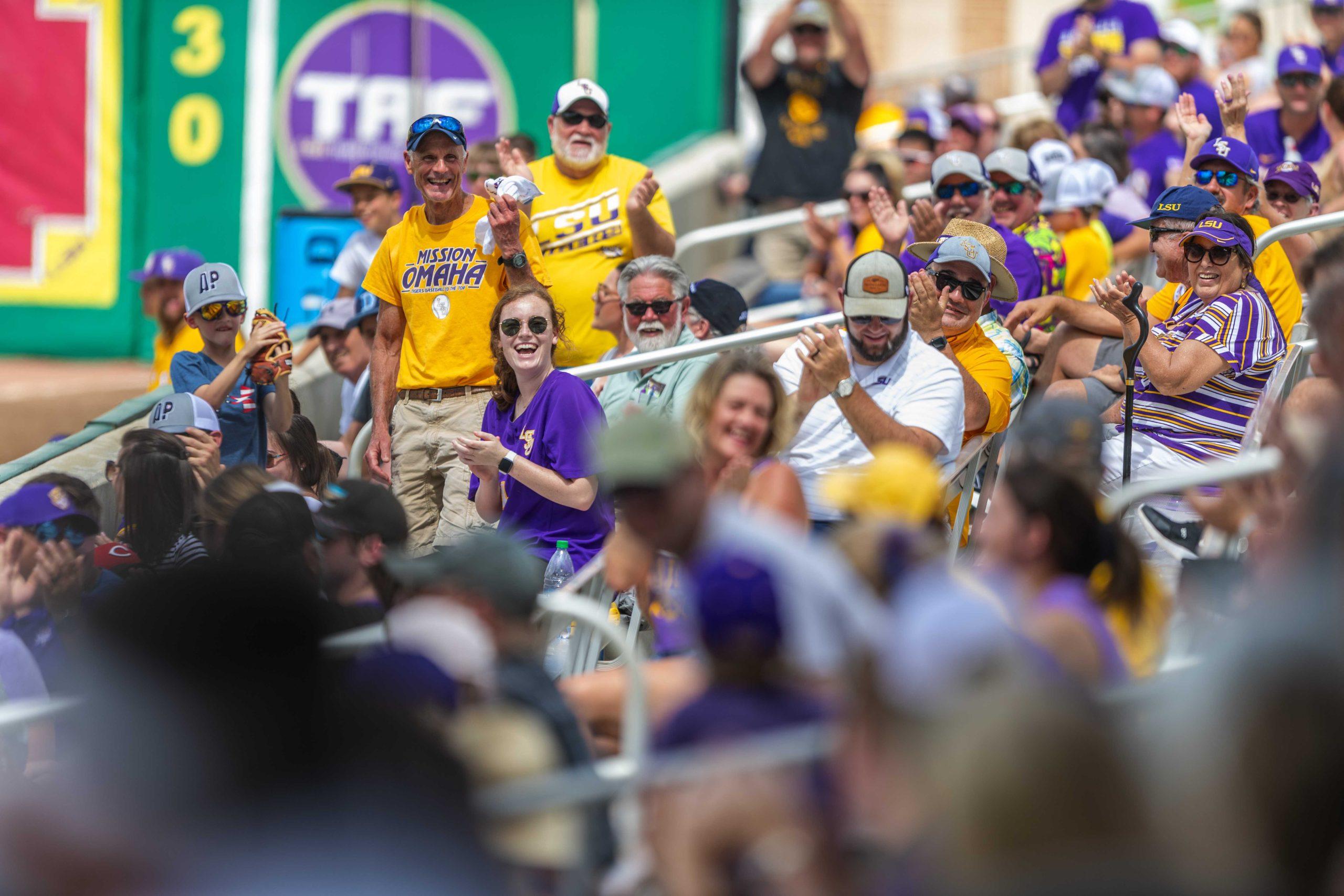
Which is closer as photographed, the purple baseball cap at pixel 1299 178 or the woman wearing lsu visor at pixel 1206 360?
the woman wearing lsu visor at pixel 1206 360

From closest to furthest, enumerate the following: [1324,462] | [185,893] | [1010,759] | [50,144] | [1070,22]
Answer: [1010,759]
[185,893]
[1324,462]
[1070,22]
[50,144]

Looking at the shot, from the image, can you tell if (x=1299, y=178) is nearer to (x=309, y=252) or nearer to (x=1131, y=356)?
(x=1131, y=356)

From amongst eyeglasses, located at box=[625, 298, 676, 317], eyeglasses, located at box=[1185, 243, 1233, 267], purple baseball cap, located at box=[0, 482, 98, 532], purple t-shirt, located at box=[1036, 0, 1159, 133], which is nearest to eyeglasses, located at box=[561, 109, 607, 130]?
eyeglasses, located at box=[625, 298, 676, 317]

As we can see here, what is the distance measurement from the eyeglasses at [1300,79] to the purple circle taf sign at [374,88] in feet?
20.2

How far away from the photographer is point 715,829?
270 cm

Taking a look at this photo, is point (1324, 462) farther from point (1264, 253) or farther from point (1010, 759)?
point (1264, 253)

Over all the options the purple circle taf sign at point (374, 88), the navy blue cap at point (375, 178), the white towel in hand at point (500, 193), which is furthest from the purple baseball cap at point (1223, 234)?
the purple circle taf sign at point (374, 88)

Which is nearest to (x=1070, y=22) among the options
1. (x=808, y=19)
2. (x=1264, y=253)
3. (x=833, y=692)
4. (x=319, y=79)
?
(x=808, y=19)

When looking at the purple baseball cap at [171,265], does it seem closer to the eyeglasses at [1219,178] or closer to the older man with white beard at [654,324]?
the older man with white beard at [654,324]

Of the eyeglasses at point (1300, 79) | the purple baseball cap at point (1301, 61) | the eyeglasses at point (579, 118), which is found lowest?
the eyeglasses at point (579, 118)

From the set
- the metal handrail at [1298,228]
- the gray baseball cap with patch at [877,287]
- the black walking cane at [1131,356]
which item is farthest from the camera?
the metal handrail at [1298,228]

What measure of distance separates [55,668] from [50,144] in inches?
348

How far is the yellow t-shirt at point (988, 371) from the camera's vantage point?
539 centimetres

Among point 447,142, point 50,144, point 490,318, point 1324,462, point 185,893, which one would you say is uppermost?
point 50,144
